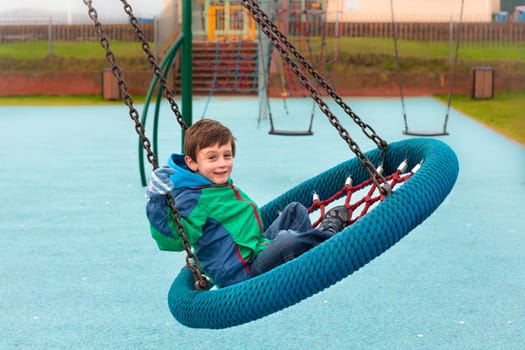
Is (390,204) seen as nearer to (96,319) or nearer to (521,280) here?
(96,319)

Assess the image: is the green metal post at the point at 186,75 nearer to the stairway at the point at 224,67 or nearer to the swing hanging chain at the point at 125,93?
the swing hanging chain at the point at 125,93

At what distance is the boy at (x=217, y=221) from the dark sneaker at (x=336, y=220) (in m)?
0.19

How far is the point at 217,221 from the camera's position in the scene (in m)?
2.74

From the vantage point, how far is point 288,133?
884cm

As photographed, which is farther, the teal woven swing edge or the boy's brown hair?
the boy's brown hair

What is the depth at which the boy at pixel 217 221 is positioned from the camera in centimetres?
269

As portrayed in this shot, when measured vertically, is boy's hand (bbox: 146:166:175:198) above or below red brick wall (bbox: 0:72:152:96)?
above

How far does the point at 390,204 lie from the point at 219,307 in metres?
0.55

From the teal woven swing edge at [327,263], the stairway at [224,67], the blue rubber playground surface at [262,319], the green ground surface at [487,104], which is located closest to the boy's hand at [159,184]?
the teal woven swing edge at [327,263]

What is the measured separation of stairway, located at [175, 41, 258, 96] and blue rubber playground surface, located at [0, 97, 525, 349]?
412 inches

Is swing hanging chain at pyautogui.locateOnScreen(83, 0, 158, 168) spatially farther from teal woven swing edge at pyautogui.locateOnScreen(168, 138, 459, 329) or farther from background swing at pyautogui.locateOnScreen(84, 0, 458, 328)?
teal woven swing edge at pyautogui.locateOnScreen(168, 138, 459, 329)

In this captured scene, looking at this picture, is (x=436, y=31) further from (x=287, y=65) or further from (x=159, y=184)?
(x=159, y=184)

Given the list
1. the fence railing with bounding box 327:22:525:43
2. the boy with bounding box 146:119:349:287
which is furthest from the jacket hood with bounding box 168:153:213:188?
the fence railing with bounding box 327:22:525:43

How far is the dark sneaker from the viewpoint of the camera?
3.00 m
